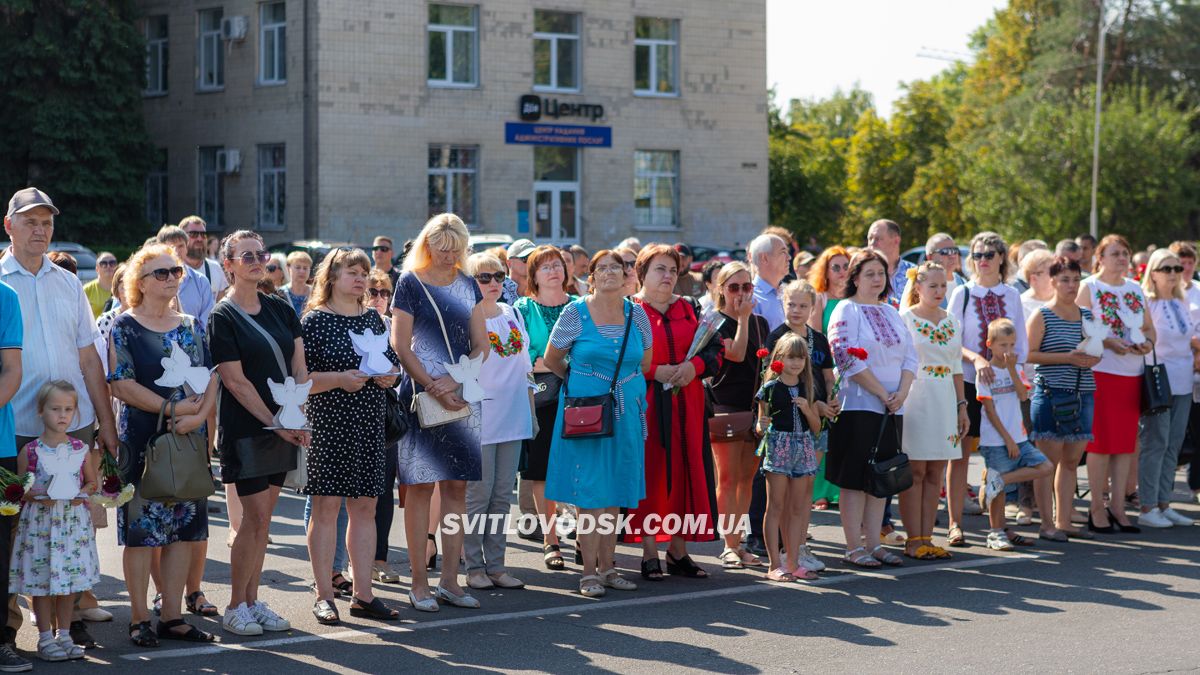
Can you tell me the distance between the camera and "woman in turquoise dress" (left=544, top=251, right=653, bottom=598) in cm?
893

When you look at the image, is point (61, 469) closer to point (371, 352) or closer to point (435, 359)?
point (371, 352)

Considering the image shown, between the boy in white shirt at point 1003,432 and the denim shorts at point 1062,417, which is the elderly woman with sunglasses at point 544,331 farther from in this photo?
the denim shorts at point 1062,417

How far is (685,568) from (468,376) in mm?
2099

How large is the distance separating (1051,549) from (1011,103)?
4982 cm

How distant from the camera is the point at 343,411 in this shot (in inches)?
316

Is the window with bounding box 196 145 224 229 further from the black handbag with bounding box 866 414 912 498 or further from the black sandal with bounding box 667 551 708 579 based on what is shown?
the black handbag with bounding box 866 414 912 498

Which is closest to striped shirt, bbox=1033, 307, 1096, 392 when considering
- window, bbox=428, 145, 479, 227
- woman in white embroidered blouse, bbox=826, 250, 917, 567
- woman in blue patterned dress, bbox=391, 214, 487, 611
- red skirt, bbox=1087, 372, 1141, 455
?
red skirt, bbox=1087, 372, 1141, 455

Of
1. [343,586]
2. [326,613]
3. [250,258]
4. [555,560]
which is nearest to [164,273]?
[250,258]

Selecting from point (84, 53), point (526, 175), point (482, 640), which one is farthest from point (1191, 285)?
point (84, 53)

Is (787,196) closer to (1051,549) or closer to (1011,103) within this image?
(1011,103)

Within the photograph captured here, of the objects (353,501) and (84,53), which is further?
(84,53)

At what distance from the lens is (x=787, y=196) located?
47719 millimetres

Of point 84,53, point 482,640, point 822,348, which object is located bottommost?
point 482,640

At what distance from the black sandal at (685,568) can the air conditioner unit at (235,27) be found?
94.4ft
